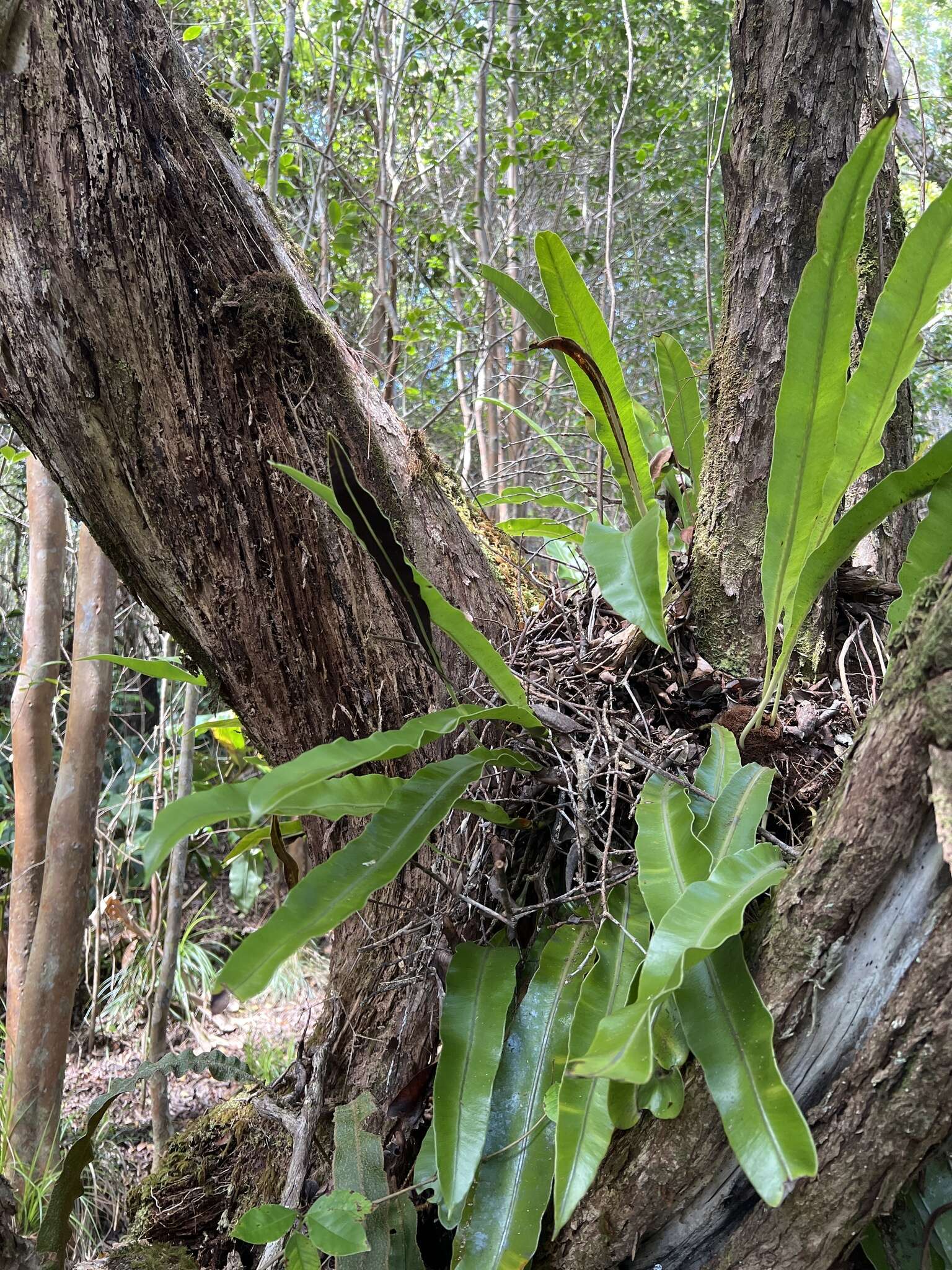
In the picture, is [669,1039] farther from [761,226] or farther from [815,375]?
[761,226]

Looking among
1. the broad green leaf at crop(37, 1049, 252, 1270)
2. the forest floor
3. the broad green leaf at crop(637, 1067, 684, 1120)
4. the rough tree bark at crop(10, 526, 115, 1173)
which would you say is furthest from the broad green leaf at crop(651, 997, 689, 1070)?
the forest floor

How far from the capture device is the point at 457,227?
348cm

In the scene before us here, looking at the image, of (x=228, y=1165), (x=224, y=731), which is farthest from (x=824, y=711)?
(x=224, y=731)

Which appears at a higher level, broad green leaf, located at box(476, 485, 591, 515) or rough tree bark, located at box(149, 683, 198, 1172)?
broad green leaf, located at box(476, 485, 591, 515)

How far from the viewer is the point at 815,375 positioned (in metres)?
0.83

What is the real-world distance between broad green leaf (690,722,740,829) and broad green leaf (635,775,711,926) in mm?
23

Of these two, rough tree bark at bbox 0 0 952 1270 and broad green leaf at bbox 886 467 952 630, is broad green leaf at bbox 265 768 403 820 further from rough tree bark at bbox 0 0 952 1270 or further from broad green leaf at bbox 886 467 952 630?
broad green leaf at bbox 886 467 952 630

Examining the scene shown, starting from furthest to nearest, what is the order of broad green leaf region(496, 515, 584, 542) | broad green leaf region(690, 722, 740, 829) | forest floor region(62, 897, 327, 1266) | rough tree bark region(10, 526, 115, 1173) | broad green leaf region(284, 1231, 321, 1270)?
forest floor region(62, 897, 327, 1266)
rough tree bark region(10, 526, 115, 1173)
broad green leaf region(496, 515, 584, 542)
broad green leaf region(690, 722, 740, 829)
broad green leaf region(284, 1231, 321, 1270)

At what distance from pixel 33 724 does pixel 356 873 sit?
2.03 meters

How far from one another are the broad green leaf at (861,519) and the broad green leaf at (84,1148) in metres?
0.91

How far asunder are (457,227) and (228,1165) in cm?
340

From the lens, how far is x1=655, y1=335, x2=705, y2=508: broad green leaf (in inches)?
52.4

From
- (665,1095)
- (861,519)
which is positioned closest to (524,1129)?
(665,1095)

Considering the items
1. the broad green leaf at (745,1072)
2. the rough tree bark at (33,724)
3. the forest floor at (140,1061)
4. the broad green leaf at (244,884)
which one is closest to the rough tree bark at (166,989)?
the forest floor at (140,1061)
